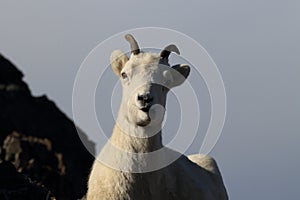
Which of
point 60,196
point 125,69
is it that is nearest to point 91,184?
point 125,69

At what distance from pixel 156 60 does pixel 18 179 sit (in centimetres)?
715

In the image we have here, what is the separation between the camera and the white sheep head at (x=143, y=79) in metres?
16.5

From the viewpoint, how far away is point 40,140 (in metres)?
46.3

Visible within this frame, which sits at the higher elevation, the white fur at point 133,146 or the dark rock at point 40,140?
the white fur at point 133,146

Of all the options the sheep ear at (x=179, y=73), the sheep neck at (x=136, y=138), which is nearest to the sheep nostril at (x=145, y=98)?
the sheep neck at (x=136, y=138)

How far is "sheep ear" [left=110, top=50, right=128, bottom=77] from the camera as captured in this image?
17.8 meters

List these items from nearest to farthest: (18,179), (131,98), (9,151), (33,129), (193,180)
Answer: (131,98) < (193,180) < (18,179) < (9,151) < (33,129)

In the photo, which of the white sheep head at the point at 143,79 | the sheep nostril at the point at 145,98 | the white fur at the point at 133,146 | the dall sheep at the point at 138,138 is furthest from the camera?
the white fur at the point at 133,146

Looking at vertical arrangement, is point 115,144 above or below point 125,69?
below

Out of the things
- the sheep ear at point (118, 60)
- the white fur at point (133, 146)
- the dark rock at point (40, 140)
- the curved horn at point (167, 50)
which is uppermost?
the curved horn at point (167, 50)

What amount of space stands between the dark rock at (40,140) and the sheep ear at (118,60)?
64.1 feet

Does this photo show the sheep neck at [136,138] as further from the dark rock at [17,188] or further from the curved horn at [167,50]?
the dark rock at [17,188]

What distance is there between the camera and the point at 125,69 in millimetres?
17359

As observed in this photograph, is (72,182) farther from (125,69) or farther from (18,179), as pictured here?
(125,69)
